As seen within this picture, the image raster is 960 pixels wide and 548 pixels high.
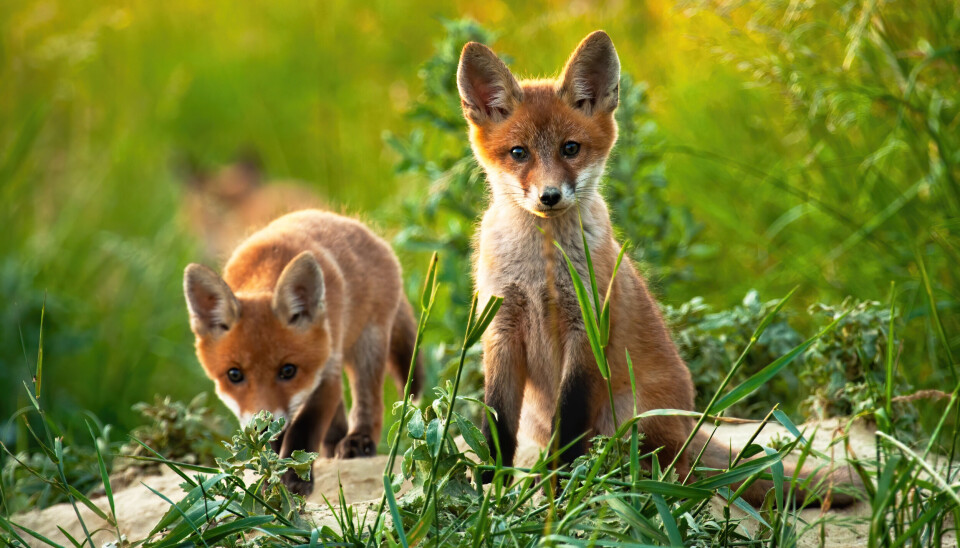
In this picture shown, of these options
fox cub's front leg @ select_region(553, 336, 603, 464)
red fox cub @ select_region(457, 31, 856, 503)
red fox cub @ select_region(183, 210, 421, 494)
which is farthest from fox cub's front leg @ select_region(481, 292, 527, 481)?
red fox cub @ select_region(183, 210, 421, 494)

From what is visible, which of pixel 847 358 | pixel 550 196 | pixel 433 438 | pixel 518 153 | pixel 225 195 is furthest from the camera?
pixel 225 195

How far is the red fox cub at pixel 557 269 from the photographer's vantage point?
3025 mm

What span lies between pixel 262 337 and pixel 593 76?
175 cm

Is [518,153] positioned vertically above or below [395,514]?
above

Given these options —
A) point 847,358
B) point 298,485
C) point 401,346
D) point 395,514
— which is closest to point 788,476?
point 847,358

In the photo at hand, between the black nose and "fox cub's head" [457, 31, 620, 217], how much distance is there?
0.33ft

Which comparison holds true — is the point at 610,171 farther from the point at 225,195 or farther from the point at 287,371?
the point at 225,195

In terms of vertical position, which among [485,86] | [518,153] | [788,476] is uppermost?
[485,86]

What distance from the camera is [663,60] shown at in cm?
720

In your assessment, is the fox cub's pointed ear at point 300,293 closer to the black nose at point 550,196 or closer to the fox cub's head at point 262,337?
the fox cub's head at point 262,337

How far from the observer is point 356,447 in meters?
4.27

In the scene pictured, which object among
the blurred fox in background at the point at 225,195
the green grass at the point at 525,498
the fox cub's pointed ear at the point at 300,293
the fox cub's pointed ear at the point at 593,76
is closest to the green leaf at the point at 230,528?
the green grass at the point at 525,498

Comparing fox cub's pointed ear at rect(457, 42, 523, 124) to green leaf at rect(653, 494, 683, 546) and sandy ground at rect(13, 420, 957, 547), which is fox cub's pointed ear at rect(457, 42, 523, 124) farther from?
green leaf at rect(653, 494, 683, 546)

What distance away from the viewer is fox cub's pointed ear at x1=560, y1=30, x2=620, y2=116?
3.15m
